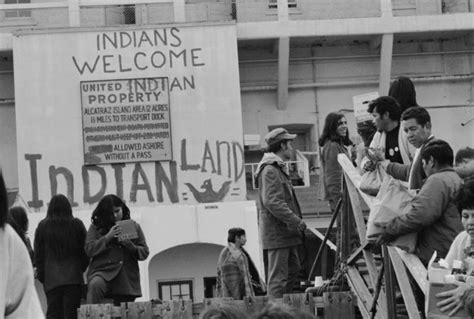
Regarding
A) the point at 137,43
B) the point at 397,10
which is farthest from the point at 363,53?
the point at 137,43

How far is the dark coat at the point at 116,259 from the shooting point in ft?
38.2

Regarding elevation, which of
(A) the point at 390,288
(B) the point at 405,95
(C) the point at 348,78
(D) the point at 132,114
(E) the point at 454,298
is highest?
(C) the point at 348,78

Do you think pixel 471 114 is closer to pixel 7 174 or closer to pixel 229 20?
pixel 229 20

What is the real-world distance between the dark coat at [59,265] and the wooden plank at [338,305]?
87.6 inches

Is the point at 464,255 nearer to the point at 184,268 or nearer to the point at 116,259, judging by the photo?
the point at 116,259

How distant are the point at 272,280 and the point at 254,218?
14586 millimetres

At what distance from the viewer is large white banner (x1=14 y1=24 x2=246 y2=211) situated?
27422 millimetres

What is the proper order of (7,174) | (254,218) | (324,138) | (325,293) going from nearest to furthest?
(325,293) < (324,138) < (254,218) < (7,174)

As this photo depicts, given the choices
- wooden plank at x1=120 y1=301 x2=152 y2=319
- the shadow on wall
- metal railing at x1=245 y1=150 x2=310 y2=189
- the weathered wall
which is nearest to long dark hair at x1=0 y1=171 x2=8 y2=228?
wooden plank at x1=120 y1=301 x2=152 y2=319

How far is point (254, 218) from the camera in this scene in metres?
26.2

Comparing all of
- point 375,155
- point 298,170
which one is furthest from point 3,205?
point 298,170

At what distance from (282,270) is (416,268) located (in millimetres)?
3241

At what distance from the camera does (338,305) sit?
1107cm

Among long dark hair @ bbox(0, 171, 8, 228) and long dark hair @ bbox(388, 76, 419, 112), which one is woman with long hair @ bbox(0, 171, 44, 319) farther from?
long dark hair @ bbox(388, 76, 419, 112)
